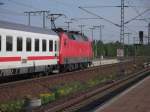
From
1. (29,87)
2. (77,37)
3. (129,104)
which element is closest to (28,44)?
(29,87)

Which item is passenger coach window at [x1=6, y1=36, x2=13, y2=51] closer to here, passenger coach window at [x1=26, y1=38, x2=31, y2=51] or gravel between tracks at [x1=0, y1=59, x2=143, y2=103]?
gravel between tracks at [x1=0, y1=59, x2=143, y2=103]

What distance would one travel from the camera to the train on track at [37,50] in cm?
2427

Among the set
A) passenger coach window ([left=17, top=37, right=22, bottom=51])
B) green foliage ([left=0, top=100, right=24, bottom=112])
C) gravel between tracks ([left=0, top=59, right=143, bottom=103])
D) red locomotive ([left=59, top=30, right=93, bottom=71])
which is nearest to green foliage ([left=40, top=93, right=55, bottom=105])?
gravel between tracks ([left=0, top=59, right=143, bottom=103])

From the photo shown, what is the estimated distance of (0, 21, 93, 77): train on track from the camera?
24.3m

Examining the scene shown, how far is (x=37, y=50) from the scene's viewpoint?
29.1 metres

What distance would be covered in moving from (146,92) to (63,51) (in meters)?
14.6

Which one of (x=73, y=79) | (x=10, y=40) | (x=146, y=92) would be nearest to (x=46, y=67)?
(x=73, y=79)

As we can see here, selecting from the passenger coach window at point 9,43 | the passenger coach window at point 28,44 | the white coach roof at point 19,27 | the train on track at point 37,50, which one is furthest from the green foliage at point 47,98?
the passenger coach window at point 28,44

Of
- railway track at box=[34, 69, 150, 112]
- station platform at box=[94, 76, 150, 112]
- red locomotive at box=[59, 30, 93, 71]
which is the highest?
red locomotive at box=[59, 30, 93, 71]

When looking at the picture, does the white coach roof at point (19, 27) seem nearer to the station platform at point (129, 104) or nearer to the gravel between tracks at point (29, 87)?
the gravel between tracks at point (29, 87)

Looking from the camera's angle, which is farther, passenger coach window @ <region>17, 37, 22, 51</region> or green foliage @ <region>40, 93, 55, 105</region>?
passenger coach window @ <region>17, 37, 22, 51</region>

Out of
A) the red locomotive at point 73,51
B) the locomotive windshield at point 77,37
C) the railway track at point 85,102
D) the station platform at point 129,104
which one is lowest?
the railway track at point 85,102

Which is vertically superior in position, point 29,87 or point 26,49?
point 26,49

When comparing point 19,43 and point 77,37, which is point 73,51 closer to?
point 77,37
